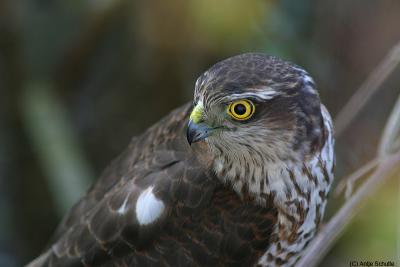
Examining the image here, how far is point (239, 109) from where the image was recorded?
3.40 metres

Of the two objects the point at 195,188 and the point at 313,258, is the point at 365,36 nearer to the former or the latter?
the point at 195,188

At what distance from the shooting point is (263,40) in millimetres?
5430

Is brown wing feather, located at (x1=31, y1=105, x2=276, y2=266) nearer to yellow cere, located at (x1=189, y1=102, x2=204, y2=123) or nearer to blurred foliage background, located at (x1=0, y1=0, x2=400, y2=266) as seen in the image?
yellow cere, located at (x1=189, y1=102, x2=204, y2=123)

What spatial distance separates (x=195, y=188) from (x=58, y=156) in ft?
8.42

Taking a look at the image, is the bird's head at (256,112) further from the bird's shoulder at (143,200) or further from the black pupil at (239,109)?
the bird's shoulder at (143,200)

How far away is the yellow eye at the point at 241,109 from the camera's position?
3.38 m

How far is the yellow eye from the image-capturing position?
3379 millimetres

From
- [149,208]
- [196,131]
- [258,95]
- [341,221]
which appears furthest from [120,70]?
[341,221]

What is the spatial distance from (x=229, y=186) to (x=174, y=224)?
0.35 m

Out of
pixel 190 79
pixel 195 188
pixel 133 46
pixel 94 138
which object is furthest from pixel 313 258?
pixel 94 138

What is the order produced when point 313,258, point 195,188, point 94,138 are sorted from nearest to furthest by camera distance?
1. point 313,258
2. point 195,188
3. point 94,138

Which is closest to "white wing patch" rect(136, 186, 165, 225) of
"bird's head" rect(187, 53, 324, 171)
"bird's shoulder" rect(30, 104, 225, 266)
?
"bird's shoulder" rect(30, 104, 225, 266)

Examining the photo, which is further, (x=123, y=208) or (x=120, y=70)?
(x=120, y=70)

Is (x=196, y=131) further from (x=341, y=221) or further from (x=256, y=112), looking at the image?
(x=341, y=221)
